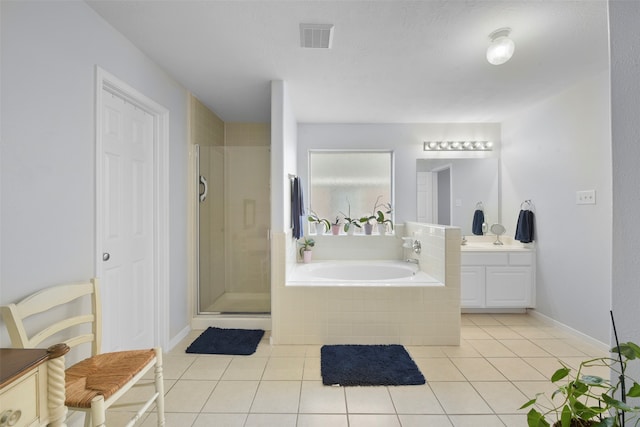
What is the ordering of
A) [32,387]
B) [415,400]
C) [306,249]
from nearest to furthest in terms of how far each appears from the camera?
[32,387], [415,400], [306,249]

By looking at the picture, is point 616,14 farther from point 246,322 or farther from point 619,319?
point 246,322

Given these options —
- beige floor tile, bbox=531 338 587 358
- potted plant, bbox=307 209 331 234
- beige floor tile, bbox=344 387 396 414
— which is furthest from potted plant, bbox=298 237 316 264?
beige floor tile, bbox=531 338 587 358

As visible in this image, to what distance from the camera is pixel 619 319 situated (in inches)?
42.4

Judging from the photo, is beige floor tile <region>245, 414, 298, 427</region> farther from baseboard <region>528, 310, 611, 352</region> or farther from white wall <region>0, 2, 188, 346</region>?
baseboard <region>528, 310, 611, 352</region>

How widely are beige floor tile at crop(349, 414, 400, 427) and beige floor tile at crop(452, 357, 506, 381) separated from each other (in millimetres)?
752

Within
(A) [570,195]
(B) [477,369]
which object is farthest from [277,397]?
(A) [570,195]

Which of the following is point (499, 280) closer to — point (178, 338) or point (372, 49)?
point (372, 49)

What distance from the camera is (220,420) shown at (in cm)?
181

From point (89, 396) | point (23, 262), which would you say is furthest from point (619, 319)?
point (23, 262)

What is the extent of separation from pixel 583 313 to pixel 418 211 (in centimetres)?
189

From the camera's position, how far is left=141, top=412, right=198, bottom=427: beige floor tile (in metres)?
1.77

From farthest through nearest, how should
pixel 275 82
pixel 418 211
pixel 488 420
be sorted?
pixel 418 211
pixel 275 82
pixel 488 420

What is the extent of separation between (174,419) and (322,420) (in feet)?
→ 2.72

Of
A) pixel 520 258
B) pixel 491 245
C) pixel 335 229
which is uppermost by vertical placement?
pixel 335 229
